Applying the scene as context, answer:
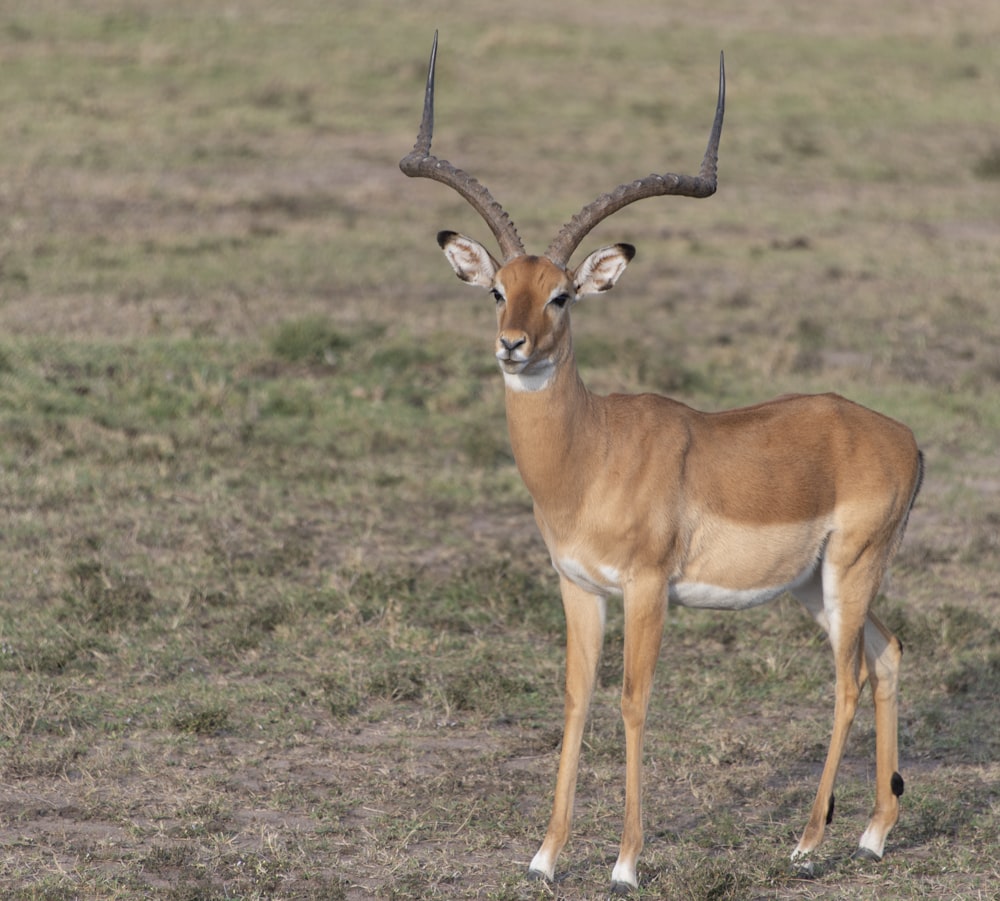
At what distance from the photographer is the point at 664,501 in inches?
214

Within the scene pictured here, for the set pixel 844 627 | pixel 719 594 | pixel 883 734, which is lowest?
pixel 883 734

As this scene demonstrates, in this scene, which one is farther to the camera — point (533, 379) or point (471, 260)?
point (471, 260)

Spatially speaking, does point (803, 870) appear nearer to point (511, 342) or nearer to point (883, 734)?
point (883, 734)

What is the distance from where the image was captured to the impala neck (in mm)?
5461

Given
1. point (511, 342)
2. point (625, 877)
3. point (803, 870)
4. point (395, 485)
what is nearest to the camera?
point (511, 342)

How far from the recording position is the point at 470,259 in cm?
585

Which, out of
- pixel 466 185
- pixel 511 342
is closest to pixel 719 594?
pixel 511 342

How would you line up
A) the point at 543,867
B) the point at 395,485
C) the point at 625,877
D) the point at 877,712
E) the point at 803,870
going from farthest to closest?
1. the point at 395,485
2. the point at 877,712
3. the point at 803,870
4. the point at 543,867
5. the point at 625,877

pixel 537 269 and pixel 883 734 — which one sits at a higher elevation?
pixel 537 269


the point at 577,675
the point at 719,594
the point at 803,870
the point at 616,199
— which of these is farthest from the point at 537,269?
the point at 803,870

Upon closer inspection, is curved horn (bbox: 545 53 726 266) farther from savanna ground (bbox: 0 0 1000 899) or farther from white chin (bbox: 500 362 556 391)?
savanna ground (bbox: 0 0 1000 899)

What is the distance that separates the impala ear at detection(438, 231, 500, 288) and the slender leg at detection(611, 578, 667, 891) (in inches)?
47.4

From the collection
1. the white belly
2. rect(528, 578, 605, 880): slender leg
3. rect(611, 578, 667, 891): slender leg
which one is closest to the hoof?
rect(611, 578, 667, 891): slender leg

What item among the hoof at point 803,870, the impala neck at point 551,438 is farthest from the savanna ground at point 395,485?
the impala neck at point 551,438
